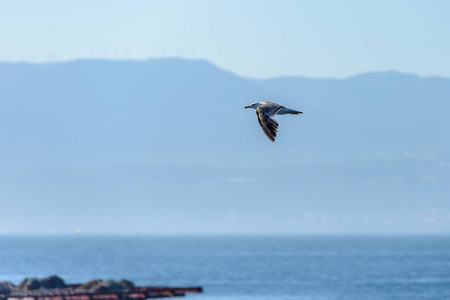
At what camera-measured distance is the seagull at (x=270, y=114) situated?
1025 inches

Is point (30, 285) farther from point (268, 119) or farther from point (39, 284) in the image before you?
point (268, 119)

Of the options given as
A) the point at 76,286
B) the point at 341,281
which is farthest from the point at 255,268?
the point at 76,286

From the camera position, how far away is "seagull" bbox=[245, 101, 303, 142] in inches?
1025

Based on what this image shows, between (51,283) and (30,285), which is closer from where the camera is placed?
(30,285)

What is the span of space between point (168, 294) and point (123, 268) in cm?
13037

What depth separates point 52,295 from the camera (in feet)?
217

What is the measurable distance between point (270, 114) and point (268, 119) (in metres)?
0.27

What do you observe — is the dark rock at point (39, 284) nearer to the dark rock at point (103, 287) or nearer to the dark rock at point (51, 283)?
the dark rock at point (51, 283)

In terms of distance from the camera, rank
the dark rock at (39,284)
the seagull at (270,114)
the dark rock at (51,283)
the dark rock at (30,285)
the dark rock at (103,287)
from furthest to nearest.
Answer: the dark rock at (51,283)
the dark rock at (39,284)
the dark rock at (30,285)
the dark rock at (103,287)
the seagull at (270,114)

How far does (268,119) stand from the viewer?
87.7 feet

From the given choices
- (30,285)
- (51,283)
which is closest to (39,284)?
(51,283)

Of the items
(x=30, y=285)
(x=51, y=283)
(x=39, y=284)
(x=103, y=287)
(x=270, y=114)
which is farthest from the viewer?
(x=51, y=283)

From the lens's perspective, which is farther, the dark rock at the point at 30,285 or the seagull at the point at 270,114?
the dark rock at the point at 30,285

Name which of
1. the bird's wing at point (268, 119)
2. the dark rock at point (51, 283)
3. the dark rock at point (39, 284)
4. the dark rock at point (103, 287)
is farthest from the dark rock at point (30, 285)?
the bird's wing at point (268, 119)
